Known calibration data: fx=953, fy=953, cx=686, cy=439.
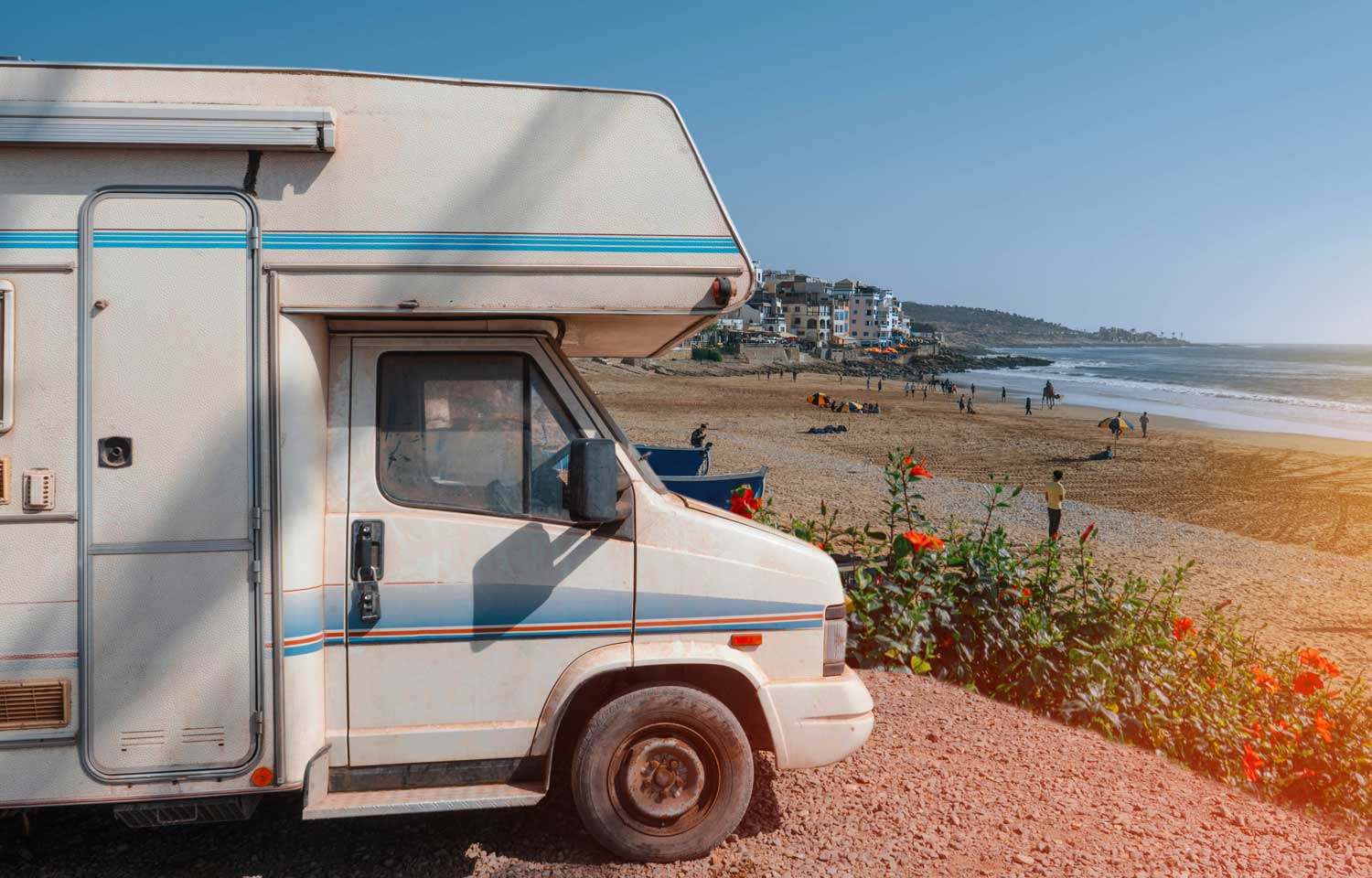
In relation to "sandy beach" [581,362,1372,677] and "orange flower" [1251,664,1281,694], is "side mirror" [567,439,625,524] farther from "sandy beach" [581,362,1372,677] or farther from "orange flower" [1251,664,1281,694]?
"sandy beach" [581,362,1372,677]

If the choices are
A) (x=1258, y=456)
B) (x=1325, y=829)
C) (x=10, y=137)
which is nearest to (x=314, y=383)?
(x=10, y=137)

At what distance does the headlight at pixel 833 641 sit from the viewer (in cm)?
443

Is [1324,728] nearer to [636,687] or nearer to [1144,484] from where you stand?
[636,687]

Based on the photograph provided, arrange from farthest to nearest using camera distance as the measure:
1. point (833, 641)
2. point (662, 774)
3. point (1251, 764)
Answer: point (1251, 764) → point (833, 641) → point (662, 774)

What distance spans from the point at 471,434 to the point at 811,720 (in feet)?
6.59

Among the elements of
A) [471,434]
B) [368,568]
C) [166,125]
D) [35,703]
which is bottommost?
[35,703]

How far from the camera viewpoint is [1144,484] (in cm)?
2797

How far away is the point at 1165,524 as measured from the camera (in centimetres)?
2109

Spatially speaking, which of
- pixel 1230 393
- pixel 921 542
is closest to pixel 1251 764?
pixel 921 542

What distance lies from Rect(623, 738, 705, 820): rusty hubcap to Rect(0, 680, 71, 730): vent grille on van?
7.39 feet

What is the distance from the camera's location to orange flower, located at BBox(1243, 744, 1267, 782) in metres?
5.57

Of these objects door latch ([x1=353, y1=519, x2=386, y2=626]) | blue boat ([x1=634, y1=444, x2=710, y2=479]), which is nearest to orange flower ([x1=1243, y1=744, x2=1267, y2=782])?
door latch ([x1=353, y1=519, x2=386, y2=626])

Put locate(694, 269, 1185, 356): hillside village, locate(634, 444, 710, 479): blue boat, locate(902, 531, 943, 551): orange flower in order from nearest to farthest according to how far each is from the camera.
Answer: locate(902, 531, 943, 551): orange flower
locate(634, 444, 710, 479): blue boat
locate(694, 269, 1185, 356): hillside village

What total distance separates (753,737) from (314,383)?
2.57 metres
